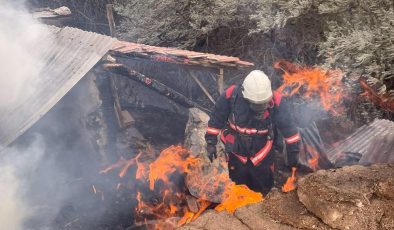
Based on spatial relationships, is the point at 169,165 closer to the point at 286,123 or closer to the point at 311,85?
the point at 286,123

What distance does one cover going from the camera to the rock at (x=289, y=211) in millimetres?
2199

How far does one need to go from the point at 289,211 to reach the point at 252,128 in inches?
128

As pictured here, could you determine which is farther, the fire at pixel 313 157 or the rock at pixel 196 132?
the rock at pixel 196 132

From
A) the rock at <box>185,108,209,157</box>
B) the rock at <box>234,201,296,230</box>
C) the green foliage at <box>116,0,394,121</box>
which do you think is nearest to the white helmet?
the green foliage at <box>116,0,394,121</box>

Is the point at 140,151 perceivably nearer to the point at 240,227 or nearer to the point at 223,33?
the point at 223,33

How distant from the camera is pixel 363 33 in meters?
4.69

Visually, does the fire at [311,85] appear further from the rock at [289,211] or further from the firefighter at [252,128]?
the rock at [289,211]

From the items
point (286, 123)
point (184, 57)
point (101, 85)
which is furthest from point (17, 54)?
point (286, 123)

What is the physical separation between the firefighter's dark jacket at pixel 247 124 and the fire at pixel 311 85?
2.85 metres

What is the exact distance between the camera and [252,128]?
5551 millimetres

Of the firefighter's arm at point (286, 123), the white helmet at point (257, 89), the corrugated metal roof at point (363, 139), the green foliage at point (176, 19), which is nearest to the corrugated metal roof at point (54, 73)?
the green foliage at point (176, 19)

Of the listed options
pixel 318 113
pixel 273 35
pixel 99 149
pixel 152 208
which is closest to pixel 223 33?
pixel 273 35

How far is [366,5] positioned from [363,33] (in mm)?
1319

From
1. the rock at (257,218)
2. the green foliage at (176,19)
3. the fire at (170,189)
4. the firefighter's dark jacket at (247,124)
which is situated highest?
the green foliage at (176,19)
